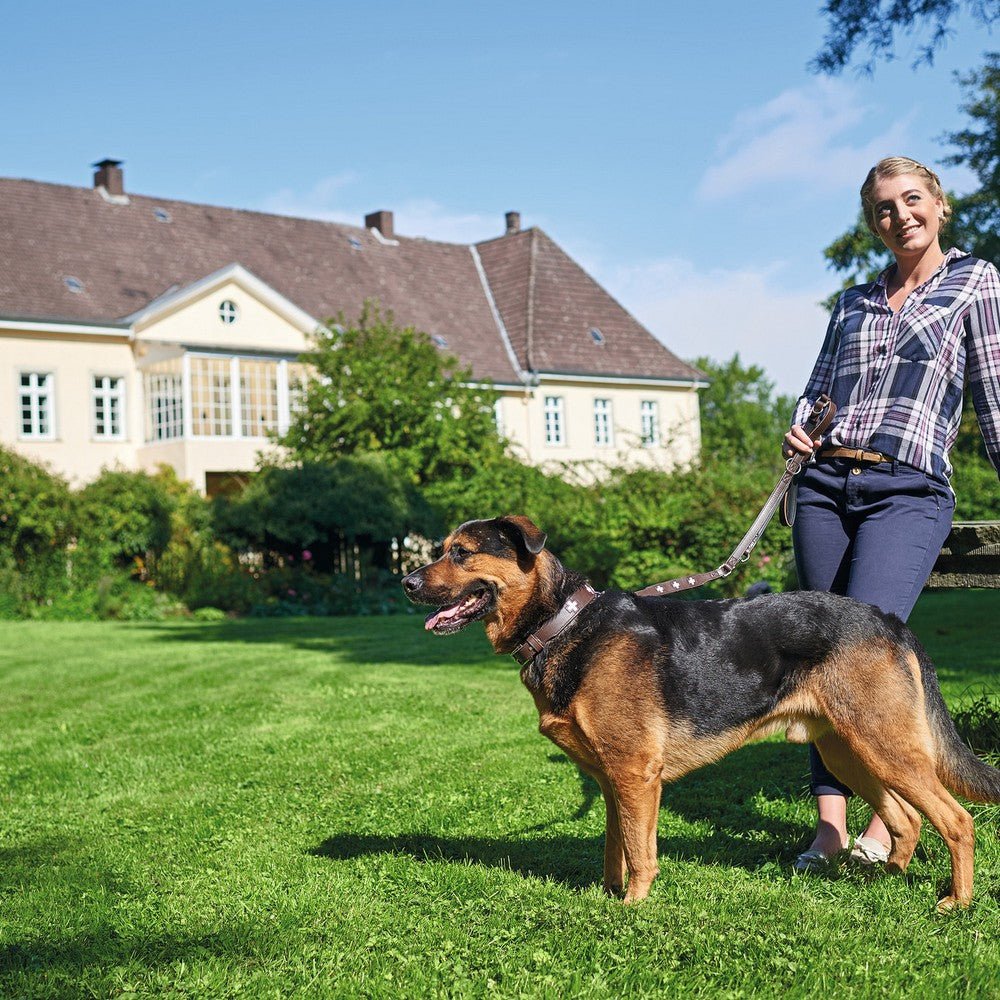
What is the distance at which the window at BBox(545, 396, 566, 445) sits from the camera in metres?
40.4

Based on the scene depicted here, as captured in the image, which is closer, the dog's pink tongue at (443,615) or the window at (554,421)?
the dog's pink tongue at (443,615)

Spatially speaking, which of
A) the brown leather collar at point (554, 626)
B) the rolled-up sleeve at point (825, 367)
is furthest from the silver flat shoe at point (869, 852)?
the rolled-up sleeve at point (825, 367)

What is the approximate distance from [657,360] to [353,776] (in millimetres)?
37272

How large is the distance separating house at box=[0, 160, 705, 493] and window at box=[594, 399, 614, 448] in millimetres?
49

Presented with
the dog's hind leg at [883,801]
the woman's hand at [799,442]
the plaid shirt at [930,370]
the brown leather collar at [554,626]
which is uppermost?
the plaid shirt at [930,370]

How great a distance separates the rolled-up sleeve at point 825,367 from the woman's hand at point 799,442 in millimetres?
215

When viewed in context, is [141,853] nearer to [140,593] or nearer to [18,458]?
[140,593]

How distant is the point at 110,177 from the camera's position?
3594 centimetres

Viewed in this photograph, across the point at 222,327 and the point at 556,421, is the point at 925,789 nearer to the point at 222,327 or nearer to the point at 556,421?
the point at 222,327

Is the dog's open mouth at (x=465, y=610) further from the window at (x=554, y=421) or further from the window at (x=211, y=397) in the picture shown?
the window at (x=554, y=421)

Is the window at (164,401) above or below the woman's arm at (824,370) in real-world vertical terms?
above

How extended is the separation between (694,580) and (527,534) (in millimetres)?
787

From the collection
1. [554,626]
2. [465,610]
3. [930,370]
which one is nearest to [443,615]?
[465,610]

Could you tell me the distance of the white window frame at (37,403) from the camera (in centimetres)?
3105
